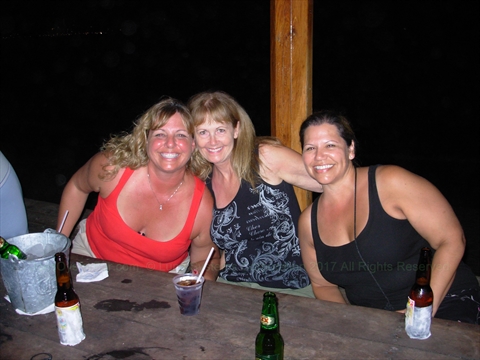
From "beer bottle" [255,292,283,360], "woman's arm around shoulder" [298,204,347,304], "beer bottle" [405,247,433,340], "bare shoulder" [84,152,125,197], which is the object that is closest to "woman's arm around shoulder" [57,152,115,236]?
"bare shoulder" [84,152,125,197]

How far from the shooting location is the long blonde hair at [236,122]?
2473 mm

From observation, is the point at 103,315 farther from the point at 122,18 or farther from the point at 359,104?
the point at 122,18

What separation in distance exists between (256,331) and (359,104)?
42.9 ft

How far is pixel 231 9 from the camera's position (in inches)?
681

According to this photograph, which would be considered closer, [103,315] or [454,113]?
[103,315]

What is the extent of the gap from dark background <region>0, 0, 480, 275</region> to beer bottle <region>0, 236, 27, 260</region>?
5949 mm

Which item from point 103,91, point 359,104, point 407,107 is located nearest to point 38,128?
point 103,91

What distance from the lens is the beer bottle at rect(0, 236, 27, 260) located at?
165cm

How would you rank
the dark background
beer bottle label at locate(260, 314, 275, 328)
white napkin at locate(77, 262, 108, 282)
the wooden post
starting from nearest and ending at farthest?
beer bottle label at locate(260, 314, 275, 328) < white napkin at locate(77, 262, 108, 282) < the wooden post < the dark background

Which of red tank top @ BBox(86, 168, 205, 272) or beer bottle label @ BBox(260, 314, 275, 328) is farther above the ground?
beer bottle label @ BBox(260, 314, 275, 328)

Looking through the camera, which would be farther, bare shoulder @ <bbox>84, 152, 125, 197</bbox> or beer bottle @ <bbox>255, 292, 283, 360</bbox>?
bare shoulder @ <bbox>84, 152, 125, 197</bbox>

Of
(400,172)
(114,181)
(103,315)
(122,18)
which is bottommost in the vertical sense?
(103,315)

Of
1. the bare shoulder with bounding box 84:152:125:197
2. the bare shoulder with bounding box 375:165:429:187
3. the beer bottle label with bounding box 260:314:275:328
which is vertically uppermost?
the bare shoulder with bounding box 375:165:429:187

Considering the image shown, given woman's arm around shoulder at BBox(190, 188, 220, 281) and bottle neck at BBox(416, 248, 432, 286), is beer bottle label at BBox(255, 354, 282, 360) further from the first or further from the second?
woman's arm around shoulder at BBox(190, 188, 220, 281)
